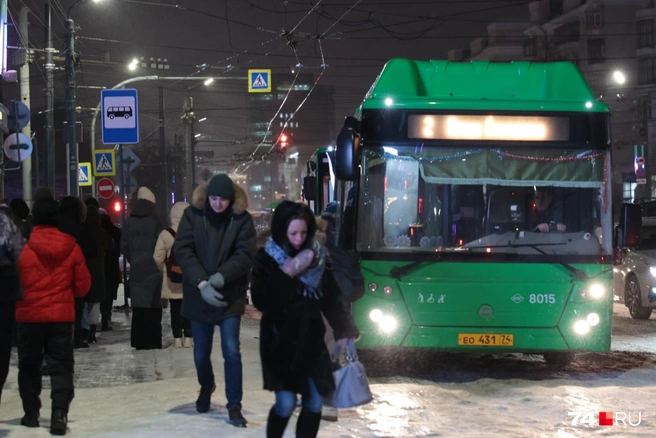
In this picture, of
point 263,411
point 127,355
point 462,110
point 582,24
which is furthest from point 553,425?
point 582,24

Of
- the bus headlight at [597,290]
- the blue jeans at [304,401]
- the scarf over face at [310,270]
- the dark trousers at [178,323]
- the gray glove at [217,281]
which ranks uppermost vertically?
the scarf over face at [310,270]

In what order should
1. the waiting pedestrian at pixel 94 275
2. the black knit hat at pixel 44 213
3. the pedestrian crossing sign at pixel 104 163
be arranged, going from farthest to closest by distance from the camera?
the pedestrian crossing sign at pixel 104 163 → the waiting pedestrian at pixel 94 275 → the black knit hat at pixel 44 213

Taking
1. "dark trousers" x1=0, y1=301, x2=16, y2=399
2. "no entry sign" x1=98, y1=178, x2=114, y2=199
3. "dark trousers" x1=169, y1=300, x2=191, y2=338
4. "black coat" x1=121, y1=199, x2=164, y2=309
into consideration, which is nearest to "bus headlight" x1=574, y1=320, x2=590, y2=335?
"dark trousers" x1=169, y1=300, x2=191, y2=338

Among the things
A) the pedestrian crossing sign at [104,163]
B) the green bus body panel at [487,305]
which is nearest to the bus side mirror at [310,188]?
the green bus body panel at [487,305]

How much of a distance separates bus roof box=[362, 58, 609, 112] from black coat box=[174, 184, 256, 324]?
3.19 metres

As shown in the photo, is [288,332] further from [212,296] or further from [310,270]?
[212,296]

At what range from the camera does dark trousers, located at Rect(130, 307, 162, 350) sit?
1259 cm

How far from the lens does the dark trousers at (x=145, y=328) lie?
12.6 m

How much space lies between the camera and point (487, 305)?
10.3 meters

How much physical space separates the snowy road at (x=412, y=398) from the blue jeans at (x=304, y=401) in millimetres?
1538

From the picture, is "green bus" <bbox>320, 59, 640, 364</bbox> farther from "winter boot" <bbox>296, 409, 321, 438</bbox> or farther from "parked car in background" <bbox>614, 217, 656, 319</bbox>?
"parked car in background" <bbox>614, 217, 656, 319</bbox>

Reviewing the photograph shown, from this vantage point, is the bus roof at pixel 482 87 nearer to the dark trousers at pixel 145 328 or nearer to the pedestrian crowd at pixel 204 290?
the pedestrian crowd at pixel 204 290

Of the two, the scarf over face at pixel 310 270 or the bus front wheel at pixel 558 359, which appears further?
the bus front wheel at pixel 558 359

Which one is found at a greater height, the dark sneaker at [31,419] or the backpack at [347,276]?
the backpack at [347,276]
